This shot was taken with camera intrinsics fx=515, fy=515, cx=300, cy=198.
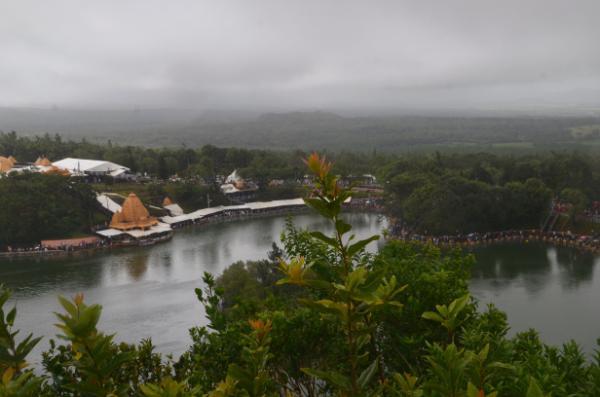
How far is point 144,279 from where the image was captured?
617 inches

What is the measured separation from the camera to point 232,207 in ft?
87.4

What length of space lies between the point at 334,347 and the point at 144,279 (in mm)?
12847

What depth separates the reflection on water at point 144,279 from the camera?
39.1 ft

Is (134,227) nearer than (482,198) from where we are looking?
No

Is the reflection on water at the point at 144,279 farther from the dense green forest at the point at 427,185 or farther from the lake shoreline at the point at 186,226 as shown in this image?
the dense green forest at the point at 427,185

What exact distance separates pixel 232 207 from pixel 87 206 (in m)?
7.11

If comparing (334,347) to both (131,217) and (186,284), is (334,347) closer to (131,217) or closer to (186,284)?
(186,284)

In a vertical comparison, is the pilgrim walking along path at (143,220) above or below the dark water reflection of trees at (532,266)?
above

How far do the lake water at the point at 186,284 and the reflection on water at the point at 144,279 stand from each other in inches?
1.1

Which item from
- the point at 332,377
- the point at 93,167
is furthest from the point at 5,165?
the point at 332,377

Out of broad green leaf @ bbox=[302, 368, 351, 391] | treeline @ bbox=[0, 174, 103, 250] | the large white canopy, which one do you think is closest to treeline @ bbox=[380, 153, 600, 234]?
treeline @ bbox=[0, 174, 103, 250]

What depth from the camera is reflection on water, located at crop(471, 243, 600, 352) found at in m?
11.2

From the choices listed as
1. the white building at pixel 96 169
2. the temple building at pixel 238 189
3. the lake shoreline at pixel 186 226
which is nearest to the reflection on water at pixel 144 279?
the lake shoreline at pixel 186 226

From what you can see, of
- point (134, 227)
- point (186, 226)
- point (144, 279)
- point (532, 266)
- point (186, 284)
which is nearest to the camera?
point (186, 284)
